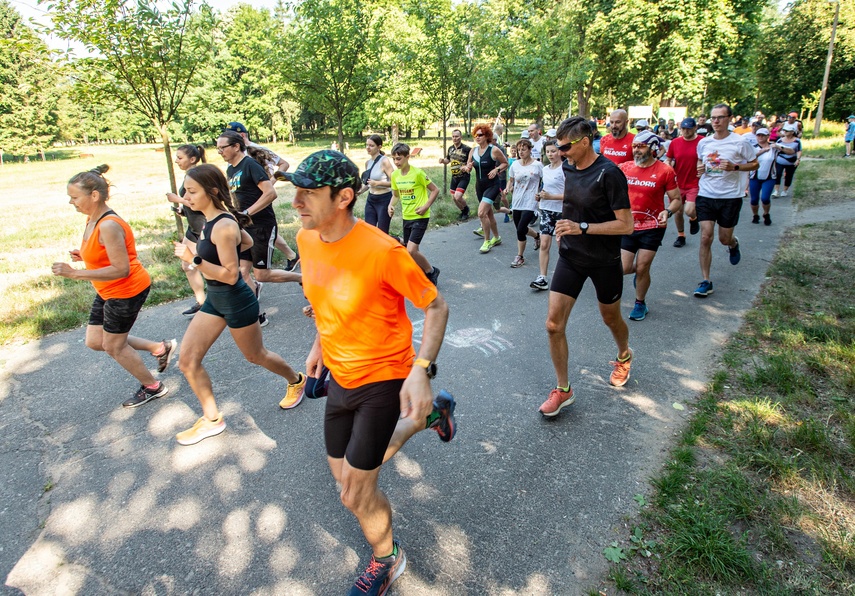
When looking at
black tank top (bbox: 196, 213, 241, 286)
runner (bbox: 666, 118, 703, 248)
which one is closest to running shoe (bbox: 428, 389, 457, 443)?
black tank top (bbox: 196, 213, 241, 286)

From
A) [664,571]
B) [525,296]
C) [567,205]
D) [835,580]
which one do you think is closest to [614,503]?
[664,571]

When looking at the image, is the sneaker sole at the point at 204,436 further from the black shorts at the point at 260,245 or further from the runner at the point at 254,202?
the black shorts at the point at 260,245

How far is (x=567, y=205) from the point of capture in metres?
3.96

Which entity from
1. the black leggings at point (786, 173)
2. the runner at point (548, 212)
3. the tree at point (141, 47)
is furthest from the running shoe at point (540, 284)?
the black leggings at point (786, 173)

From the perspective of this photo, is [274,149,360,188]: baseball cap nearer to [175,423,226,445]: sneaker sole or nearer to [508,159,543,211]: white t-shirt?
[175,423,226,445]: sneaker sole

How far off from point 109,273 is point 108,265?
0.69 feet

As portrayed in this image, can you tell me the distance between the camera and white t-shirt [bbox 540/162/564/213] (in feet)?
21.8

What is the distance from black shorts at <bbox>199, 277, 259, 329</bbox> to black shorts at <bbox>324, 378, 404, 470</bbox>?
1.54m

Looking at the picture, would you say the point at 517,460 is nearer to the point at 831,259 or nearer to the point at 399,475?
the point at 399,475

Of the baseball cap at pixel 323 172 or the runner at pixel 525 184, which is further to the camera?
the runner at pixel 525 184

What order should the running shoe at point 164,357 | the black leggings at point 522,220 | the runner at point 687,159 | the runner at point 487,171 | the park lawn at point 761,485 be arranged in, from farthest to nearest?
the runner at point 487,171, the runner at point 687,159, the black leggings at point 522,220, the running shoe at point 164,357, the park lawn at point 761,485

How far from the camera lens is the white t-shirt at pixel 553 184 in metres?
6.65

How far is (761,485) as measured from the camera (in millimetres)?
2998

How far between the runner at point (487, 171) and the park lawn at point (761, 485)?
443 cm
